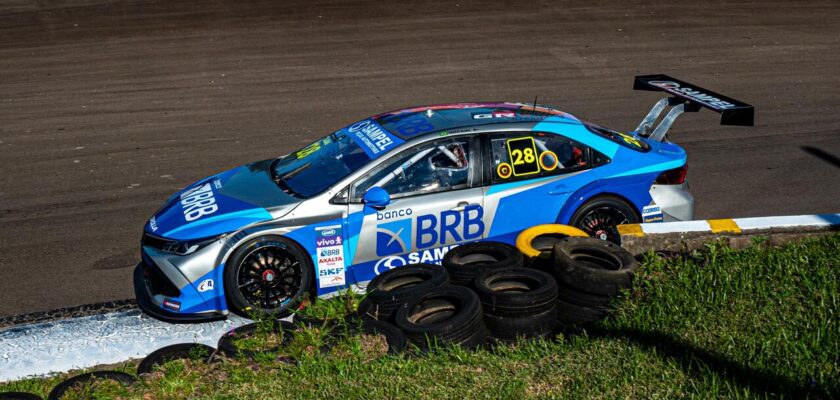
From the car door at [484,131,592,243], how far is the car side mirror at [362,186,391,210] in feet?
3.00

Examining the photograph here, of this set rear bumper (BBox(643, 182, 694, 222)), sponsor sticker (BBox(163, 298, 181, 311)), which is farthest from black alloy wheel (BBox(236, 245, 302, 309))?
rear bumper (BBox(643, 182, 694, 222))

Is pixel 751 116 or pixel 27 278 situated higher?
pixel 751 116

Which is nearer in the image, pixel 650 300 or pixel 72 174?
pixel 650 300

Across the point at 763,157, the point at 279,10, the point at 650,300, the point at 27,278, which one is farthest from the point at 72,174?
the point at 279,10

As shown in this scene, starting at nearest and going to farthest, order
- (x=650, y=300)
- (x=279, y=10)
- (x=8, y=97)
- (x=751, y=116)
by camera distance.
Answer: (x=650, y=300), (x=751, y=116), (x=8, y=97), (x=279, y=10)

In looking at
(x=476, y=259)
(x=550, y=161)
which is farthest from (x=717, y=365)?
(x=550, y=161)

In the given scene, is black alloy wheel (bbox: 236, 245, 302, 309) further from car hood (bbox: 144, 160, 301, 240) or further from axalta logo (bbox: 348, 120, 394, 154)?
axalta logo (bbox: 348, 120, 394, 154)

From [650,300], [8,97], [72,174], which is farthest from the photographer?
[8,97]

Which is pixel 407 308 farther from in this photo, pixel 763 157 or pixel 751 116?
pixel 763 157

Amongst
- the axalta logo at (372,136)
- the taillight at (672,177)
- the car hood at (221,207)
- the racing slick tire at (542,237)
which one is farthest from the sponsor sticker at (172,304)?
the taillight at (672,177)

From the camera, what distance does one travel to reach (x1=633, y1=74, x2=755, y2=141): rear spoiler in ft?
26.1

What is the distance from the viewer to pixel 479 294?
624cm

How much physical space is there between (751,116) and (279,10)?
53.6 feet

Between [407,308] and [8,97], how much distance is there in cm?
1205
